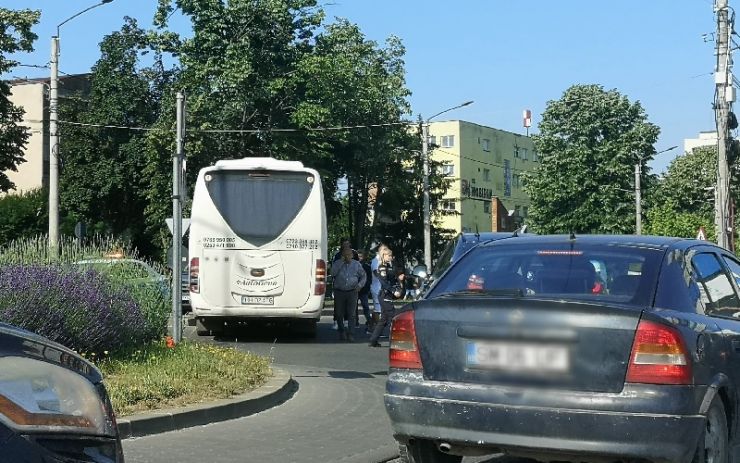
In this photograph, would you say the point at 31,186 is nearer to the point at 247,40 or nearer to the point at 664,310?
the point at 247,40

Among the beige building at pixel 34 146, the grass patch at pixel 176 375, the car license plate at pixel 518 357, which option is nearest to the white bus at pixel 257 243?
the grass patch at pixel 176 375

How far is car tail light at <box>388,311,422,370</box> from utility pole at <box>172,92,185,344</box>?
7.71 m

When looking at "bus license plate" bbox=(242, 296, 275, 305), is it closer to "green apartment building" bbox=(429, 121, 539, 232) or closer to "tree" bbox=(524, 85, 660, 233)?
"tree" bbox=(524, 85, 660, 233)

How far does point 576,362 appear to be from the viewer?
5.41 metres

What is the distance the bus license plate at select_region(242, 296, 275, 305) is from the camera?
18500 mm

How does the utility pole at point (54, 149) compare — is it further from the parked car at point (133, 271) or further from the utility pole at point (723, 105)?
the utility pole at point (723, 105)

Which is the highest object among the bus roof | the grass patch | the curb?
the bus roof

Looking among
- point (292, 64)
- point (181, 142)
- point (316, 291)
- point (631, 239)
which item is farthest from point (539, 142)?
point (631, 239)

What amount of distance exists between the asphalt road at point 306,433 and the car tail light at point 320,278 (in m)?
4.33

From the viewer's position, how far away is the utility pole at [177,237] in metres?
13.5

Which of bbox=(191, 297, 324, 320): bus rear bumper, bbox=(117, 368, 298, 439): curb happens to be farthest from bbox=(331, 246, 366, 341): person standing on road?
bbox=(117, 368, 298, 439): curb

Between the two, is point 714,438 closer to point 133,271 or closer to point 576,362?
point 576,362

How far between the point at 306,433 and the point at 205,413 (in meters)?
0.98

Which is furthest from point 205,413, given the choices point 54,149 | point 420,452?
point 54,149
